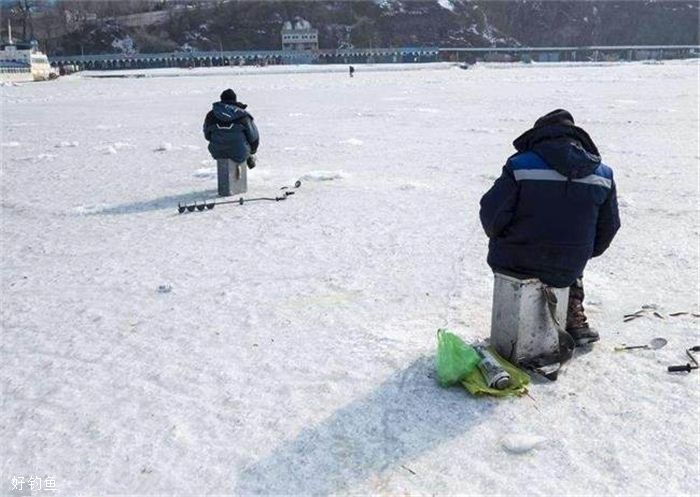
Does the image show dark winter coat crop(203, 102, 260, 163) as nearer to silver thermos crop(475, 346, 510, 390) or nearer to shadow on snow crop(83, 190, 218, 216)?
shadow on snow crop(83, 190, 218, 216)

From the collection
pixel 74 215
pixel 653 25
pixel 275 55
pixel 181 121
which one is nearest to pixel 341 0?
pixel 275 55

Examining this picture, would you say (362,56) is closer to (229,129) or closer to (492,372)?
(229,129)

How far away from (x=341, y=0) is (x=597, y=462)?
15446 cm

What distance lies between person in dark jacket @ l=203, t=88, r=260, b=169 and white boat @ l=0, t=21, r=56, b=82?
191 ft

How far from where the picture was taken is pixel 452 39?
470 feet

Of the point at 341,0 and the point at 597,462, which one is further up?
the point at 341,0

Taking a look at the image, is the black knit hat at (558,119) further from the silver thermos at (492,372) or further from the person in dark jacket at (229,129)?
the person in dark jacket at (229,129)

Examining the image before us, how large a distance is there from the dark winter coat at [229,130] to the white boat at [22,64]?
58.1 metres

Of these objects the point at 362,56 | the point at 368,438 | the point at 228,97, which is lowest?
the point at 368,438

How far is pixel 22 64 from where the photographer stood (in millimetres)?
65750

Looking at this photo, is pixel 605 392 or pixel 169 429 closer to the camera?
pixel 169 429

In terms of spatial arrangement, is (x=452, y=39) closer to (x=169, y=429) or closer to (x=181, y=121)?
(x=181, y=121)

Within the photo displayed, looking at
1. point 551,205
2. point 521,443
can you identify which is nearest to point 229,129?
point 551,205

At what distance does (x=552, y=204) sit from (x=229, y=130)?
18.6ft
